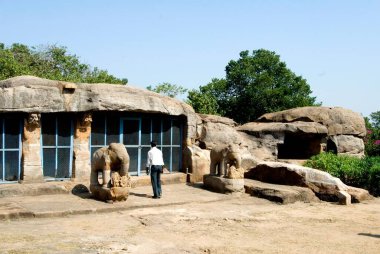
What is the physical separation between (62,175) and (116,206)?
9.97ft

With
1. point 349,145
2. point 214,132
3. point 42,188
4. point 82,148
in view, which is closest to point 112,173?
point 42,188

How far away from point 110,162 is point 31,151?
238 cm

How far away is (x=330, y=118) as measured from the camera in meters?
16.3

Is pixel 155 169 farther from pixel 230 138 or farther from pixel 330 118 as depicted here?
pixel 330 118

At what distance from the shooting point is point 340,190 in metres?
11.0

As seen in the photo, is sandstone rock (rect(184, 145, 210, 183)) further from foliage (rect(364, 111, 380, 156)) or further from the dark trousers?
foliage (rect(364, 111, 380, 156))

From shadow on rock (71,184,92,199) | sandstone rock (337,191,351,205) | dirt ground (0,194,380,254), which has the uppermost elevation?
shadow on rock (71,184,92,199)

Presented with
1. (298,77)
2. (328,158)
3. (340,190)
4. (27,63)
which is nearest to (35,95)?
(340,190)

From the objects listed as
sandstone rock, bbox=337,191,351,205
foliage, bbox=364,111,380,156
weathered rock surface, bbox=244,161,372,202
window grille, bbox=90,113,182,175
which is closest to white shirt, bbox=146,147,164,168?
window grille, bbox=90,113,182,175

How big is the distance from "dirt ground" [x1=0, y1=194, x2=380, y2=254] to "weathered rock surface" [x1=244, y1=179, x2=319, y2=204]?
672mm

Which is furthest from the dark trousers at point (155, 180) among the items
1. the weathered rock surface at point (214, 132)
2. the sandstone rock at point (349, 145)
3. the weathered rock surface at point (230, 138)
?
the sandstone rock at point (349, 145)

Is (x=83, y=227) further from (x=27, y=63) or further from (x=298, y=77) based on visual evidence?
(x=298, y=77)

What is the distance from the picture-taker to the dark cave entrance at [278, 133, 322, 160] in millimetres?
16281

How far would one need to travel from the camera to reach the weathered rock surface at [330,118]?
16219 mm
